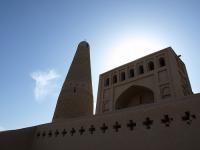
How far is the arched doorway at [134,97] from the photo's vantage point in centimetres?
1481

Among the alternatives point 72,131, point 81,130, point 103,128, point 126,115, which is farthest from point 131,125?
point 72,131

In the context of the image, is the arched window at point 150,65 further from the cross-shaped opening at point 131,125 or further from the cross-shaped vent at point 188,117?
the cross-shaped vent at point 188,117

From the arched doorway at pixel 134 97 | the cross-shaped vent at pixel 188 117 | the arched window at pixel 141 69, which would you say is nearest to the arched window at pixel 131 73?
the arched window at pixel 141 69

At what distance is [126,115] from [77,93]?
10152mm

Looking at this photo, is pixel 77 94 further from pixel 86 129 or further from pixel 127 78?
pixel 86 129

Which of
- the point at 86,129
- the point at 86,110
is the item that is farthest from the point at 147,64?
the point at 86,129

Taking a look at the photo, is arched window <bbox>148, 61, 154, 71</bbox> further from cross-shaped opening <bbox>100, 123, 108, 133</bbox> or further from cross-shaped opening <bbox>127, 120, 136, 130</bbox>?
cross-shaped opening <bbox>127, 120, 136, 130</bbox>

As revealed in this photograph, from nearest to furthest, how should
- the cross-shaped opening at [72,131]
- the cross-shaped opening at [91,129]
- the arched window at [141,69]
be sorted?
the cross-shaped opening at [91,129], the cross-shaped opening at [72,131], the arched window at [141,69]

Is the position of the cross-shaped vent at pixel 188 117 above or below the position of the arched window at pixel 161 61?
below

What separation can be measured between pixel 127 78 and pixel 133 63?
1556mm

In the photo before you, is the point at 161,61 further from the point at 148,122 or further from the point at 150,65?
the point at 148,122

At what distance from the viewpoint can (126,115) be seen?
255 inches

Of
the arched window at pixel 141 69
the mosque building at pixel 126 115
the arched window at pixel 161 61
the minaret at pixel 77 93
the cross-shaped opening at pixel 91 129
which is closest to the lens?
the mosque building at pixel 126 115

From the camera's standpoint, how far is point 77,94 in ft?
53.1
